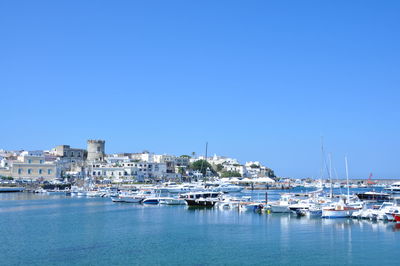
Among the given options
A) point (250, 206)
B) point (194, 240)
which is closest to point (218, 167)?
point (250, 206)

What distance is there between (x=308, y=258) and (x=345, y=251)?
290cm

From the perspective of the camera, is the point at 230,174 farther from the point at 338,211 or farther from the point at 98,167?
the point at 338,211

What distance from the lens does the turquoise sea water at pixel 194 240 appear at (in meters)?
21.6

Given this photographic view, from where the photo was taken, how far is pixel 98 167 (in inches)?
4114

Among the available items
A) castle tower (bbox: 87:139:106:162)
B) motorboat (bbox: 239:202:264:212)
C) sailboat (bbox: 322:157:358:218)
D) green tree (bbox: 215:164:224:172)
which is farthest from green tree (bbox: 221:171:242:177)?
sailboat (bbox: 322:157:358:218)

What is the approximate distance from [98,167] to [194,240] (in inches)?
3195

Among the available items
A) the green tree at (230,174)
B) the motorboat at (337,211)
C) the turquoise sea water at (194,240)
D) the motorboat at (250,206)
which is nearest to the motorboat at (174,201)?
the motorboat at (250,206)

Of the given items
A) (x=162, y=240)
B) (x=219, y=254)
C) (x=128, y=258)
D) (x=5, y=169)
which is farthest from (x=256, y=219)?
(x=5, y=169)

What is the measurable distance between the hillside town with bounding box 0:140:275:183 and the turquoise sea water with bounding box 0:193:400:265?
150 ft

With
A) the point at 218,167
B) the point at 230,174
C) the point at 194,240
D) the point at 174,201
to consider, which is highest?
the point at 218,167

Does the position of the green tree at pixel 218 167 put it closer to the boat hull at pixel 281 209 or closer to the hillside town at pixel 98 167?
the hillside town at pixel 98 167

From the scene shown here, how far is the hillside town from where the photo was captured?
310 feet

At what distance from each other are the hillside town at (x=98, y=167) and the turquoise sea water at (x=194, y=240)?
4571 cm

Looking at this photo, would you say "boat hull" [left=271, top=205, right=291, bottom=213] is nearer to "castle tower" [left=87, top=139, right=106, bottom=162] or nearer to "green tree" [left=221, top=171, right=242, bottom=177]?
"castle tower" [left=87, top=139, right=106, bottom=162]
